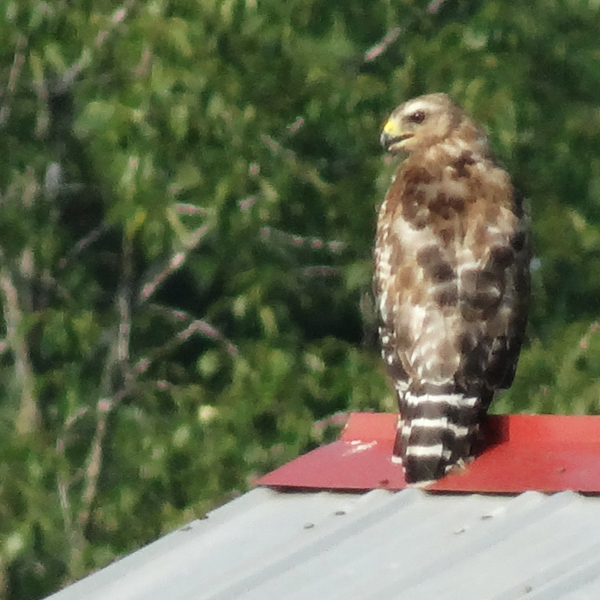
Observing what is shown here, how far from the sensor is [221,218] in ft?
21.7

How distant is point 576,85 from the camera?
25.3 ft

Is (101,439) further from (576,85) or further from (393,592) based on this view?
(393,592)

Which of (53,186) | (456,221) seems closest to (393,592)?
(456,221)

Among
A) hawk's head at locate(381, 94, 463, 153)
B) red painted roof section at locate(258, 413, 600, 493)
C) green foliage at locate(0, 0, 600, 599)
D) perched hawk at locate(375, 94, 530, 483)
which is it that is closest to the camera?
red painted roof section at locate(258, 413, 600, 493)

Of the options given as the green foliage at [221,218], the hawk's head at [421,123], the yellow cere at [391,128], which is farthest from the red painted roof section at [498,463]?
the green foliage at [221,218]

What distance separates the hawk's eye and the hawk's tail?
140 cm

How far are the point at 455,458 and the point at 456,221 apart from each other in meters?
0.88

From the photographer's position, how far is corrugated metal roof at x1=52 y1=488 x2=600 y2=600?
301cm

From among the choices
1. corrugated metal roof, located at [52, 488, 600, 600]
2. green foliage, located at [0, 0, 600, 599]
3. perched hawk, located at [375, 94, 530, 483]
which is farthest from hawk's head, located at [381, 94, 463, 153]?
corrugated metal roof, located at [52, 488, 600, 600]

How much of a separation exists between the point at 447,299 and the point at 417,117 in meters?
1.20

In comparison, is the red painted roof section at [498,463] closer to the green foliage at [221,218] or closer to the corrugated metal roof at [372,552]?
the corrugated metal roof at [372,552]

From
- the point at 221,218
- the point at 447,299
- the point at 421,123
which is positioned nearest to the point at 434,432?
the point at 447,299

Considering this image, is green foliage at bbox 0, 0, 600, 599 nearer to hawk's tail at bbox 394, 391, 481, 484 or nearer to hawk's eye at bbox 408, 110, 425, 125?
hawk's eye at bbox 408, 110, 425, 125

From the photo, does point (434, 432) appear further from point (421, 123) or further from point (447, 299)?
point (421, 123)
